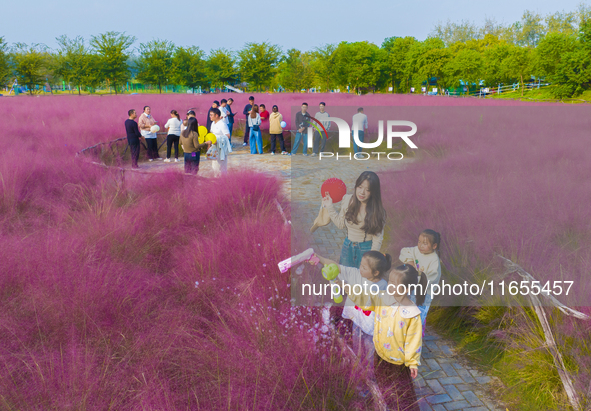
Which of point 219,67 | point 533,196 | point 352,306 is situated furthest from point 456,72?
point 352,306

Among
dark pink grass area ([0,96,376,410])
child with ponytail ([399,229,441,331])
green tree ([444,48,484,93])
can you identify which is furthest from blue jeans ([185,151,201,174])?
green tree ([444,48,484,93])

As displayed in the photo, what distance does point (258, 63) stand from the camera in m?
50.5

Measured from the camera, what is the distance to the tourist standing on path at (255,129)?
44.0 feet

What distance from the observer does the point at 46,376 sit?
281cm

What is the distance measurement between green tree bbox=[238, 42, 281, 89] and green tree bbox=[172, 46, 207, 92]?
497 cm

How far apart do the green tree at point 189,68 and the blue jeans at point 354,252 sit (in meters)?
49.9

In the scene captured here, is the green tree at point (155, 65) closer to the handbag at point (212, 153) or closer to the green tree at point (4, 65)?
the green tree at point (4, 65)

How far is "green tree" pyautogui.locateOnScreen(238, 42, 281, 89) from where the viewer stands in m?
50.7

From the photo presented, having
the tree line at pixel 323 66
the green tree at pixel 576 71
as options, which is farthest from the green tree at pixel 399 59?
the green tree at pixel 576 71

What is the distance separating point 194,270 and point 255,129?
392 inches

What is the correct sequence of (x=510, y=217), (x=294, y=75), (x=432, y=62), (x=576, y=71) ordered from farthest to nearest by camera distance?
(x=294, y=75) < (x=432, y=62) < (x=576, y=71) < (x=510, y=217)

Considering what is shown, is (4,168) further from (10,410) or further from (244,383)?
(244,383)

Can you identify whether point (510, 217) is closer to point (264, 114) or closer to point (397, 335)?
point (397, 335)

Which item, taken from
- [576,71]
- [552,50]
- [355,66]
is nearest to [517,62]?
[552,50]
